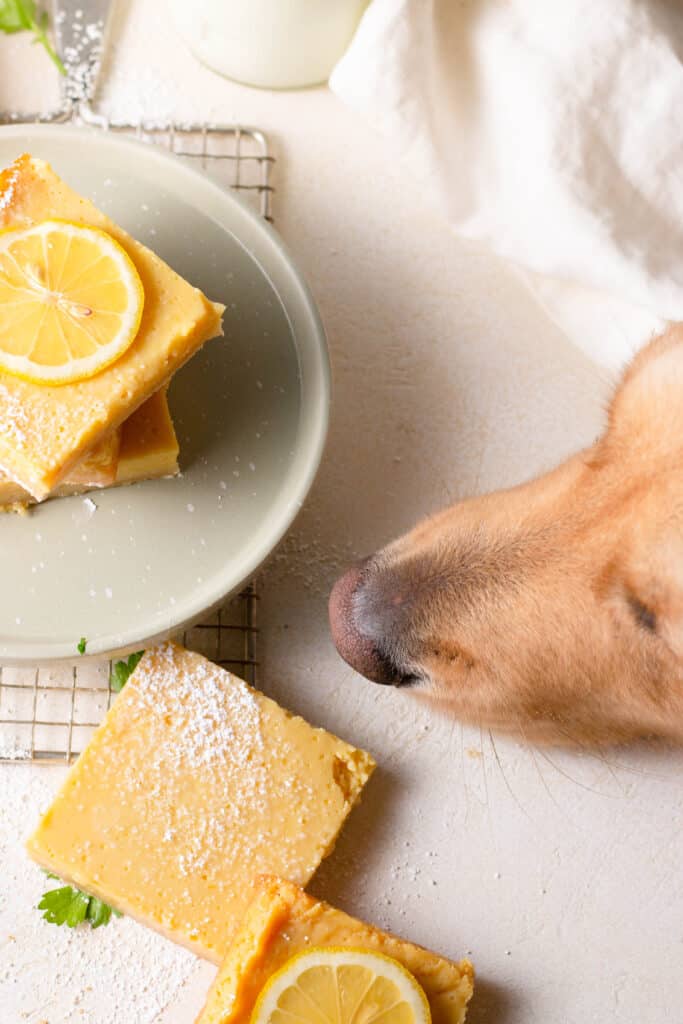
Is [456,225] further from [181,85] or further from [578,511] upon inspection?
[578,511]

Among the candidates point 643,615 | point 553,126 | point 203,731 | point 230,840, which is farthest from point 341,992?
point 553,126

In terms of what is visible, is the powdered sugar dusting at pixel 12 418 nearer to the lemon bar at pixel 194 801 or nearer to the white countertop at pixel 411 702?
the lemon bar at pixel 194 801

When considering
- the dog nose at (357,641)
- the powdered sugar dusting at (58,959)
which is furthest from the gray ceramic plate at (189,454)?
the powdered sugar dusting at (58,959)

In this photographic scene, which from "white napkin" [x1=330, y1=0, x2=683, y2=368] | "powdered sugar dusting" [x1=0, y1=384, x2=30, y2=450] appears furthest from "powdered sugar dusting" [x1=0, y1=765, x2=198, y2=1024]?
"white napkin" [x1=330, y1=0, x2=683, y2=368]

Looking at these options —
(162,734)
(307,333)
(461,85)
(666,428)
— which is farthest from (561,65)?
(162,734)

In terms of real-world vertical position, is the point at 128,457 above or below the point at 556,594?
below

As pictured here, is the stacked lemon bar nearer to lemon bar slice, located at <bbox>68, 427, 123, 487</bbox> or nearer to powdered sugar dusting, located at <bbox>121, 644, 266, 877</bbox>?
powdered sugar dusting, located at <bbox>121, 644, 266, 877</bbox>

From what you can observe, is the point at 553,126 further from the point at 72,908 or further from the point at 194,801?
the point at 72,908
